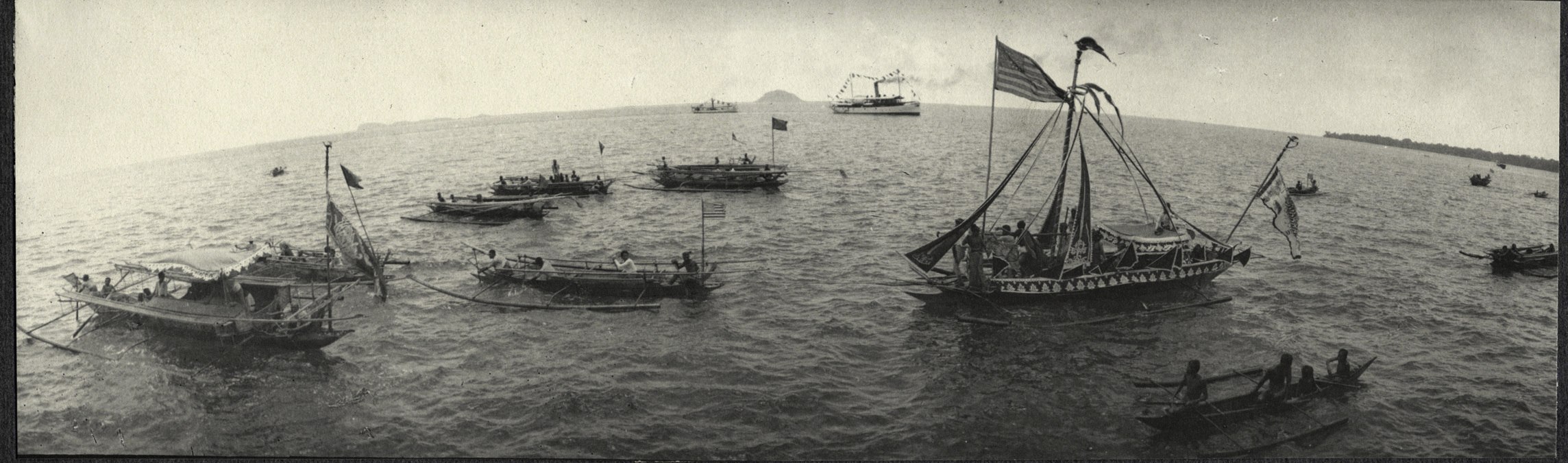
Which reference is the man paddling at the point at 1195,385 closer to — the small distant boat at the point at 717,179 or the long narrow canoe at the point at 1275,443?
the long narrow canoe at the point at 1275,443

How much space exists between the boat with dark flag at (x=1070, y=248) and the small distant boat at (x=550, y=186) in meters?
17.2

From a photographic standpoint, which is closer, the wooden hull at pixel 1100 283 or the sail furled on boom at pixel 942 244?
the sail furled on boom at pixel 942 244

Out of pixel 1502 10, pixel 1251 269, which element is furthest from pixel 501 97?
pixel 1251 269

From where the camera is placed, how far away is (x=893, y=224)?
70.9ft

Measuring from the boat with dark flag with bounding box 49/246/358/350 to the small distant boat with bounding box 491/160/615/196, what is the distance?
13953mm

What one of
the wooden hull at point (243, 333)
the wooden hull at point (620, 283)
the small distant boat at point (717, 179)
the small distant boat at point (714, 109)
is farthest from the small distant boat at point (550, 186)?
the small distant boat at point (714, 109)

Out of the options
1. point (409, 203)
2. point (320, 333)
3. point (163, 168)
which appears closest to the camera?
point (320, 333)

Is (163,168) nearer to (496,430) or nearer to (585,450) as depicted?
(496,430)

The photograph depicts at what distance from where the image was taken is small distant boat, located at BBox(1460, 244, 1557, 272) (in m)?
15.0

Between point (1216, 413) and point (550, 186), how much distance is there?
2365 centimetres

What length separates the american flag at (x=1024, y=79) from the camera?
10312mm

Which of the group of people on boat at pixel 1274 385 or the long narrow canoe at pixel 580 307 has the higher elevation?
the group of people on boat at pixel 1274 385

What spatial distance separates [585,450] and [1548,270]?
877 inches

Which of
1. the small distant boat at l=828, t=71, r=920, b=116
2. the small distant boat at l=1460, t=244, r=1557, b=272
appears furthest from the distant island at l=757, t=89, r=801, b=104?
the small distant boat at l=828, t=71, r=920, b=116
